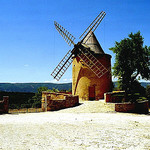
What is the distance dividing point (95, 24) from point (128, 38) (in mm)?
6518

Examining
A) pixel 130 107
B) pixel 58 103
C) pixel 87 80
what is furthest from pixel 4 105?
pixel 130 107

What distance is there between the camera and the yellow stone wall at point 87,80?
2047 cm

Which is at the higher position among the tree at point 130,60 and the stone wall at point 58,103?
the tree at point 130,60

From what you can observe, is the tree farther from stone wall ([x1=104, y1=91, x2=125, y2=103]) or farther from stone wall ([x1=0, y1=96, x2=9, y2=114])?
stone wall ([x1=0, y1=96, x2=9, y2=114])

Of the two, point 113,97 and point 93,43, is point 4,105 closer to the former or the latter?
point 113,97

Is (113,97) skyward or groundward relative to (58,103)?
skyward

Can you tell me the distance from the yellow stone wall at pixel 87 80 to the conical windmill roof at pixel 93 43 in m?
0.99

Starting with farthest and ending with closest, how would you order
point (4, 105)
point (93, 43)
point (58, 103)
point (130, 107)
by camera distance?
point (93, 43) → point (58, 103) → point (130, 107) → point (4, 105)

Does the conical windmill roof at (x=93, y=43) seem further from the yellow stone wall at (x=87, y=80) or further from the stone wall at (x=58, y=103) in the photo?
the stone wall at (x=58, y=103)

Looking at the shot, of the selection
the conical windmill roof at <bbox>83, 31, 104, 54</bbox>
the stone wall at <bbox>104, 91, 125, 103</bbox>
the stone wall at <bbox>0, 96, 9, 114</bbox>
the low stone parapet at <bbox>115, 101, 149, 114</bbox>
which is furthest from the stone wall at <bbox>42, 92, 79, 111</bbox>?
the conical windmill roof at <bbox>83, 31, 104, 54</bbox>

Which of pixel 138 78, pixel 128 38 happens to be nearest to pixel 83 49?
pixel 128 38

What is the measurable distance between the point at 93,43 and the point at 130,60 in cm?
690

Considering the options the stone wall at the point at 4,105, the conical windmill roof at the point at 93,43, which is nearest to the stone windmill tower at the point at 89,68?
the conical windmill roof at the point at 93,43

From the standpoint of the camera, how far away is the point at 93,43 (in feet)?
72.8
